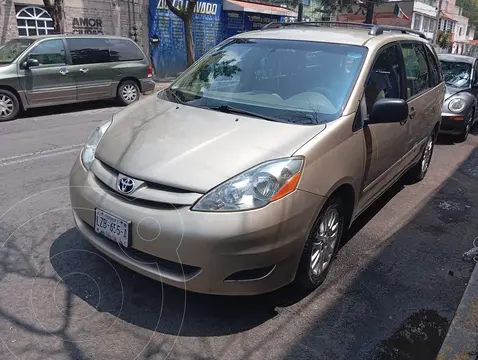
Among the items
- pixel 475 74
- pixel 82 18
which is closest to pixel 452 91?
pixel 475 74

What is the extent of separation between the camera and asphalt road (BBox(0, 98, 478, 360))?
256 cm

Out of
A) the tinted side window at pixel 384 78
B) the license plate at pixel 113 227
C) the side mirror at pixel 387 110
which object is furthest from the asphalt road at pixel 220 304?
the tinted side window at pixel 384 78

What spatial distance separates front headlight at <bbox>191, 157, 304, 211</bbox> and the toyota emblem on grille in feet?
1.45

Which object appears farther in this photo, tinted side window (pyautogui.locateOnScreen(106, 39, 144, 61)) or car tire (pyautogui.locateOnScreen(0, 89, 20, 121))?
tinted side window (pyautogui.locateOnScreen(106, 39, 144, 61))

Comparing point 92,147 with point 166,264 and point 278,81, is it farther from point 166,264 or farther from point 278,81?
point 278,81

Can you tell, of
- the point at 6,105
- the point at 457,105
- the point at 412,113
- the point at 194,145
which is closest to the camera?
the point at 194,145

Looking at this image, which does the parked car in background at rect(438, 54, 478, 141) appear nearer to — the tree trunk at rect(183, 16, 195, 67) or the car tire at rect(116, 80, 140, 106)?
the car tire at rect(116, 80, 140, 106)

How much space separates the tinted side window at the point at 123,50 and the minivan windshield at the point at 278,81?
7172mm

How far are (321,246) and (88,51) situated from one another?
8651 millimetres

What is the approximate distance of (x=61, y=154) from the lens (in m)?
6.19

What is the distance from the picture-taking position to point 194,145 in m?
2.79

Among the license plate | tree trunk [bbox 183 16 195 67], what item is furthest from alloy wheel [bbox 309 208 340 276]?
tree trunk [bbox 183 16 195 67]

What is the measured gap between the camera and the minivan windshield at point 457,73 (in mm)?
8512

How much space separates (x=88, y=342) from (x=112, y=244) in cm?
59
